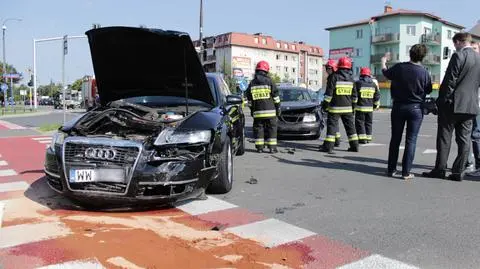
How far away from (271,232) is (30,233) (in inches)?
86.5

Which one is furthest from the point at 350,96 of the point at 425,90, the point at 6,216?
the point at 6,216

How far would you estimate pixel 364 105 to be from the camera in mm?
11664

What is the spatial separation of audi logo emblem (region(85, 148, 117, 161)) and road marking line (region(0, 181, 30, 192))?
215 cm

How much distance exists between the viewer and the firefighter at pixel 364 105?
1166 centimetres

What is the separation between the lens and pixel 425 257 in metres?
3.87

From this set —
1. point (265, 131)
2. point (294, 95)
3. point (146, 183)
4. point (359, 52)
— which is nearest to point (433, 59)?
point (359, 52)

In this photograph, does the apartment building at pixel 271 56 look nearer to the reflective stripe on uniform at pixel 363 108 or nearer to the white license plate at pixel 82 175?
the reflective stripe on uniform at pixel 363 108

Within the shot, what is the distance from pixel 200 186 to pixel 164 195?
1.47ft

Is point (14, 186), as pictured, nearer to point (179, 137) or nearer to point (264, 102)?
point (179, 137)

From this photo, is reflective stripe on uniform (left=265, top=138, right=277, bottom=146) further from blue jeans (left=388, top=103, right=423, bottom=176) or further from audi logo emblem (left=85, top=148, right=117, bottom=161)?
audi logo emblem (left=85, top=148, right=117, bottom=161)

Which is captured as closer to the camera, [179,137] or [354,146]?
[179,137]

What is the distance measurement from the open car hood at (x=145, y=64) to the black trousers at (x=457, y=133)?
131 inches

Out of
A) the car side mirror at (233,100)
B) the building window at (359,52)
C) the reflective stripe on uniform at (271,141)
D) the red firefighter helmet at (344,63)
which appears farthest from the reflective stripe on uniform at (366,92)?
the building window at (359,52)

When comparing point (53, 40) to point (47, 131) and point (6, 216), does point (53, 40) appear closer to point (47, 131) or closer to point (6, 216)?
point (47, 131)
